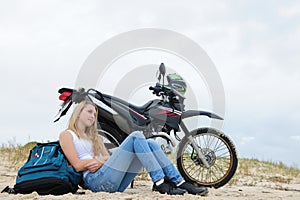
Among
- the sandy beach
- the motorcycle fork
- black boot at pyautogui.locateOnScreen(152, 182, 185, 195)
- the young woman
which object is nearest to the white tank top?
the young woman

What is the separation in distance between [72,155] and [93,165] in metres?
0.20

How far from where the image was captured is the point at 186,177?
5109mm

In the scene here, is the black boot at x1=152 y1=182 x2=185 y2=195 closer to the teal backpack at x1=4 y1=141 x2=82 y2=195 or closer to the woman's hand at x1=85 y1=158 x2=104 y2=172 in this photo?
the woman's hand at x1=85 y1=158 x2=104 y2=172

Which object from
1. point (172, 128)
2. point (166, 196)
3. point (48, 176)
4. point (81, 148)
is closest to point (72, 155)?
point (81, 148)

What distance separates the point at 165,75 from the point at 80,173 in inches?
82.8

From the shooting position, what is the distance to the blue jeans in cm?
358

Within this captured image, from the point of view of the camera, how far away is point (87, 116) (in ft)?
12.2

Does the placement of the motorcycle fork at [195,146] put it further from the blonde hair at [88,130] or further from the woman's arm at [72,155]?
the woman's arm at [72,155]

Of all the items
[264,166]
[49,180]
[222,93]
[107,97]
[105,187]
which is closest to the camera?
[49,180]

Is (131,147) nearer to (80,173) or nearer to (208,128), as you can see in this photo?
(80,173)

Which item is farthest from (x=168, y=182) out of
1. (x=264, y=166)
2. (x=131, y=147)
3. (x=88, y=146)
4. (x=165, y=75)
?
(x=264, y=166)

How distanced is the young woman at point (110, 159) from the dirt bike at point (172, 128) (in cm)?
113

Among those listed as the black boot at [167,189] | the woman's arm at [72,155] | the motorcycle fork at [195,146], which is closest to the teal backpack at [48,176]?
the woman's arm at [72,155]

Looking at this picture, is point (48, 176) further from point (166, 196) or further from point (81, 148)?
point (166, 196)
